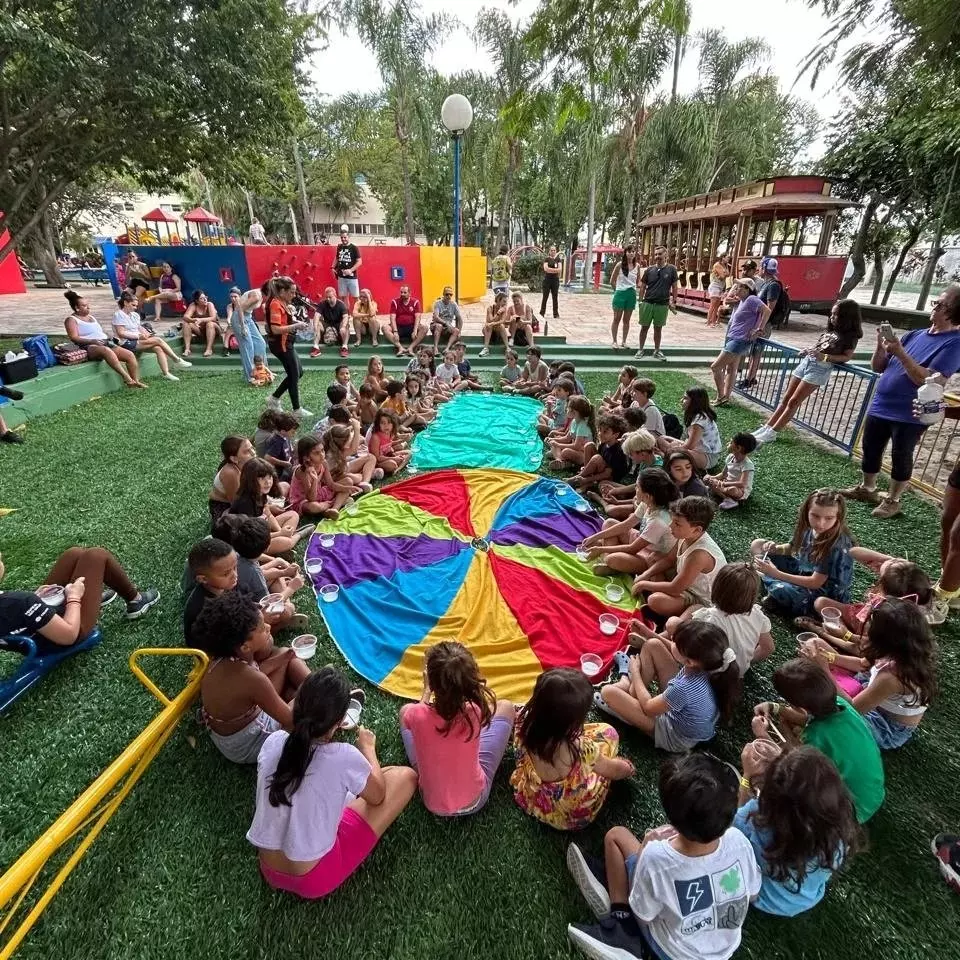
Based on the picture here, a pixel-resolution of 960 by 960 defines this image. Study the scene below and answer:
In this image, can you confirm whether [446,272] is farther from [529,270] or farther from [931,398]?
[931,398]

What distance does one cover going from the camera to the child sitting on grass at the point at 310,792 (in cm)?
207

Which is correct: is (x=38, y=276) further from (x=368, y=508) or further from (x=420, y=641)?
(x=420, y=641)

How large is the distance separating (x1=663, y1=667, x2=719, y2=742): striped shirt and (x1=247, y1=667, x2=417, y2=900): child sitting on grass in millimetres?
1568

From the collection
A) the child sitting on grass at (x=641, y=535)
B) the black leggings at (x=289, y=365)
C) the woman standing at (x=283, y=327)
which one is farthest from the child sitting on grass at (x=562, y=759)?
the black leggings at (x=289, y=365)

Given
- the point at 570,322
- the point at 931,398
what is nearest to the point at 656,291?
the point at 570,322

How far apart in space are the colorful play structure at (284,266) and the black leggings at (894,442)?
491 inches

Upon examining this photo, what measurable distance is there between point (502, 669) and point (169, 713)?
2.03m

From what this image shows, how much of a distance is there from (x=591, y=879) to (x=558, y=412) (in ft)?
19.0

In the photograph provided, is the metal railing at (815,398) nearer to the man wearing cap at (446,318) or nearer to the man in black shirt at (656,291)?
the man in black shirt at (656,291)

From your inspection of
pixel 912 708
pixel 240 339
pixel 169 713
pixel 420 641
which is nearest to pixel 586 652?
pixel 420 641

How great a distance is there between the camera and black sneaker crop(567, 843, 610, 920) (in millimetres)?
2174

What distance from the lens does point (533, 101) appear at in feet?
11.8

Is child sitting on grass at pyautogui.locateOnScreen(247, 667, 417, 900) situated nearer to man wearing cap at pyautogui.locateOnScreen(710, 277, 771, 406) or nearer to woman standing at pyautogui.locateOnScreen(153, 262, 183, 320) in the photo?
man wearing cap at pyautogui.locateOnScreen(710, 277, 771, 406)

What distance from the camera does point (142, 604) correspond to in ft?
13.0
